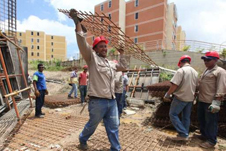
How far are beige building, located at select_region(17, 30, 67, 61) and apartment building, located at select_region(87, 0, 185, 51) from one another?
75.6ft

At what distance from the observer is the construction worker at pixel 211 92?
2.60 metres

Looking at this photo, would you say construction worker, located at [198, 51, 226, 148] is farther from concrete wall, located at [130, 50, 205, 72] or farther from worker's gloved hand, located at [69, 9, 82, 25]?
concrete wall, located at [130, 50, 205, 72]

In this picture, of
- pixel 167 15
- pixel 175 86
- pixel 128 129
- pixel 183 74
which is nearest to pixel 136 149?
pixel 128 129

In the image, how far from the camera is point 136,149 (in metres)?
2.61

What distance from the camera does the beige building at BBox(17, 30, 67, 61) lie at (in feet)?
153

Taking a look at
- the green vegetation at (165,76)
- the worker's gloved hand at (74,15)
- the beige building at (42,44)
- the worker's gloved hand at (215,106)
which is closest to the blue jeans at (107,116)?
the worker's gloved hand at (74,15)

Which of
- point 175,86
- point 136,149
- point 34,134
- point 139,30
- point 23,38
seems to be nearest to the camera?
point 136,149

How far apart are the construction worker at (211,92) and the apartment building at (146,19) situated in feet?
63.6

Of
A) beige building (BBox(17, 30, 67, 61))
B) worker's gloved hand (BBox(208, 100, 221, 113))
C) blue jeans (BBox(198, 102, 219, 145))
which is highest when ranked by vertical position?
beige building (BBox(17, 30, 67, 61))

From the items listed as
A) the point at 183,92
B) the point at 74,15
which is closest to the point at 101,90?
the point at 74,15

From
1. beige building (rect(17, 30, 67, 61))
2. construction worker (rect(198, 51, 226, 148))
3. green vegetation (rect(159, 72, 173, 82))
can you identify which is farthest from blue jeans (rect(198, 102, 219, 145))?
beige building (rect(17, 30, 67, 61))

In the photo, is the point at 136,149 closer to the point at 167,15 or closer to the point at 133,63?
the point at 133,63

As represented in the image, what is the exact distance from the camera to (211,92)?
2785mm

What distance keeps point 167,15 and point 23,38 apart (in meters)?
43.7
